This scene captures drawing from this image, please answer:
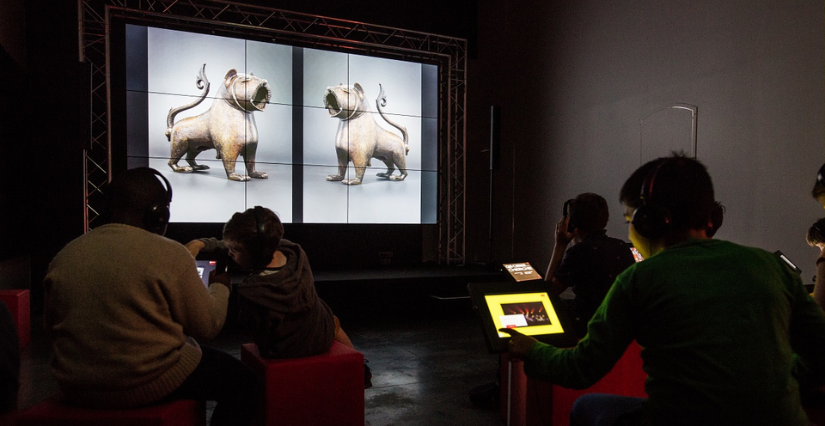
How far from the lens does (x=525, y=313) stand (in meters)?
1.85

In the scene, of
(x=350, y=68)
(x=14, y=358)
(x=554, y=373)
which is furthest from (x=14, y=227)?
(x=554, y=373)

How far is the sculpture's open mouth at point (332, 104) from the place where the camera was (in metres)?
6.39

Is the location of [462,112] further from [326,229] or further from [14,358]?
[14,358]

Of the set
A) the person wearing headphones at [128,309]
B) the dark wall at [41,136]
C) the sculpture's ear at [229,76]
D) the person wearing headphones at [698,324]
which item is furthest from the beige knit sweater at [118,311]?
the sculpture's ear at [229,76]

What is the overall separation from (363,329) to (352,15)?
13.6 ft

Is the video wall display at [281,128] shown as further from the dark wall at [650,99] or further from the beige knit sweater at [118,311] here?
the beige knit sweater at [118,311]

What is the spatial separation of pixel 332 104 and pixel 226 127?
1292 millimetres

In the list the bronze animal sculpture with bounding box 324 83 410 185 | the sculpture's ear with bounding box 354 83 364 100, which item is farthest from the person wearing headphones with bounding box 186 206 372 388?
the sculpture's ear with bounding box 354 83 364 100

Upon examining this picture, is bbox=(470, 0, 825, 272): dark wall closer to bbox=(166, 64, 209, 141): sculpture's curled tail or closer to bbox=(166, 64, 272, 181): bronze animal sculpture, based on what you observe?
bbox=(166, 64, 272, 181): bronze animal sculpture

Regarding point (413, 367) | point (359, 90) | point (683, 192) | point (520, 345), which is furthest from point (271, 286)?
point (359, 90)

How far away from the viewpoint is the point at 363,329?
5.36 metres

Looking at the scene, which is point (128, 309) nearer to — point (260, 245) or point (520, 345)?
point (260, 245)

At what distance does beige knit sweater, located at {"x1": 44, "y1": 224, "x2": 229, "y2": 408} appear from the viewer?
1.52m

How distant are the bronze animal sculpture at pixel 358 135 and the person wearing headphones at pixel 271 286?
14.3 feet
